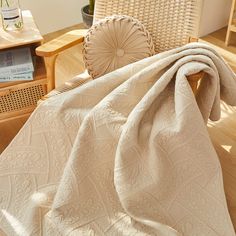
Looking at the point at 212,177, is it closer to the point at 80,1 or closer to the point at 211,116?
the point at 211,116

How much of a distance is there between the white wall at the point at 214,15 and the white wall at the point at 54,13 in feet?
3.00

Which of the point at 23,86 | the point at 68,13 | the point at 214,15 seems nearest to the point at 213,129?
the point at 23,86

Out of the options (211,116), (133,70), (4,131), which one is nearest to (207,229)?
(211,116)

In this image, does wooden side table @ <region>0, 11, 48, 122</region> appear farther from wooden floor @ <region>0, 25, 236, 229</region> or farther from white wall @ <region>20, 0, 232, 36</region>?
white wall @ <region>20, 0, 232, 36</region>

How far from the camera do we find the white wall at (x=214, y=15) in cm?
273

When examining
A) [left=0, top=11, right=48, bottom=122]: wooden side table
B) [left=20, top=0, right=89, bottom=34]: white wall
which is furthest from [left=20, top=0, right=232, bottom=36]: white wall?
[left=0, top=11, right=48, bottom=122]: wooden side table

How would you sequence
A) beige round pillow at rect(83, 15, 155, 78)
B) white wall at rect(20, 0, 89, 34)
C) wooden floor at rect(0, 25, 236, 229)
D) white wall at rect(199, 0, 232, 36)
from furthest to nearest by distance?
white wall at rect(199, 0, 232, 36), white wall at rect(20, 0, 89, 34), wooden floor at rect(0, 25, 236, 229), beige round pillow at rect(83, 15, 155, 78)

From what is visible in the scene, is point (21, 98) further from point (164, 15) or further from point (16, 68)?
point (164, 15)

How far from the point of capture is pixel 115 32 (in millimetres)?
1524

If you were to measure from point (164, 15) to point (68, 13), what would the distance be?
1.37m

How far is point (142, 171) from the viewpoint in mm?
1149

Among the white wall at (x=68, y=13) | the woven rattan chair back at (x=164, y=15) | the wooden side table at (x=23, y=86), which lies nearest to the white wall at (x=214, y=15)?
the white wall at (x=68, y=13)

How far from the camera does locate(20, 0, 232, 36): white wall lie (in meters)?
2.60

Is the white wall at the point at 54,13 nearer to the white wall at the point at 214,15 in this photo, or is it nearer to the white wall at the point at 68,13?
the white wall at the point at 68,13
